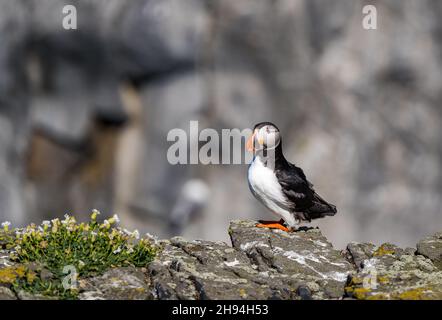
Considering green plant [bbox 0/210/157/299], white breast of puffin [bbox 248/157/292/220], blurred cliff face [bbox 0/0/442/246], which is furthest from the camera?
blurred cliff face [bbox 0/0/442/246]

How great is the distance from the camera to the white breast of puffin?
981cm

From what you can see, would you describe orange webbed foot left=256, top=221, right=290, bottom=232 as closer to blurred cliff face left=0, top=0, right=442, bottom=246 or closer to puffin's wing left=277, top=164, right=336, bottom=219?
puffin's wing left=277, top=164, right=336, bottom=219

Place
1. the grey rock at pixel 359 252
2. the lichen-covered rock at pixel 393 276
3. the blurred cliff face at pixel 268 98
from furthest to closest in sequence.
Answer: the blurred cliff face at pixel 268 98, the grey rock at pixel 359 252, the lichen-covered rock at pixel 393 276

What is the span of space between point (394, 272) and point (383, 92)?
2051 centimetres

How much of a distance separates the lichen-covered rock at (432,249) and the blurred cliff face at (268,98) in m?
18.5

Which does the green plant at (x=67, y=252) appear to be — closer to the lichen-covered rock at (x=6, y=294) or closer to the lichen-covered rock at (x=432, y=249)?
the lichen-covered rock at (x=6, y=294)

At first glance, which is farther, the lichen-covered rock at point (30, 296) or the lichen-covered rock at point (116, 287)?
the lichen-covered rock at point (116, 287)

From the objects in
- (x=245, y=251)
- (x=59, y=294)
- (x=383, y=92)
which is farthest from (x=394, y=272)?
(x=383, y=92)

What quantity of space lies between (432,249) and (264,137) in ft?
6.88

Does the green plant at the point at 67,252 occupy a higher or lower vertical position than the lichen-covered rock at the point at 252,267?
higher

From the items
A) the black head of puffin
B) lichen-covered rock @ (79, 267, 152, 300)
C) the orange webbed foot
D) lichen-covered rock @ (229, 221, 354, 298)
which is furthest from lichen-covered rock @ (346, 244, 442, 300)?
lichen-covered rock @ (79, 267, 152, 300)

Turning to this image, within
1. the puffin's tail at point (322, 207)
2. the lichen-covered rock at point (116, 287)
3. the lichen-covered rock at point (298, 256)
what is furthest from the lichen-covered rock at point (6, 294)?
the puffin's tail at point (322, 207)

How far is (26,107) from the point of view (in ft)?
90.9

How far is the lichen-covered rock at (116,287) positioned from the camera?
25.3 ft
